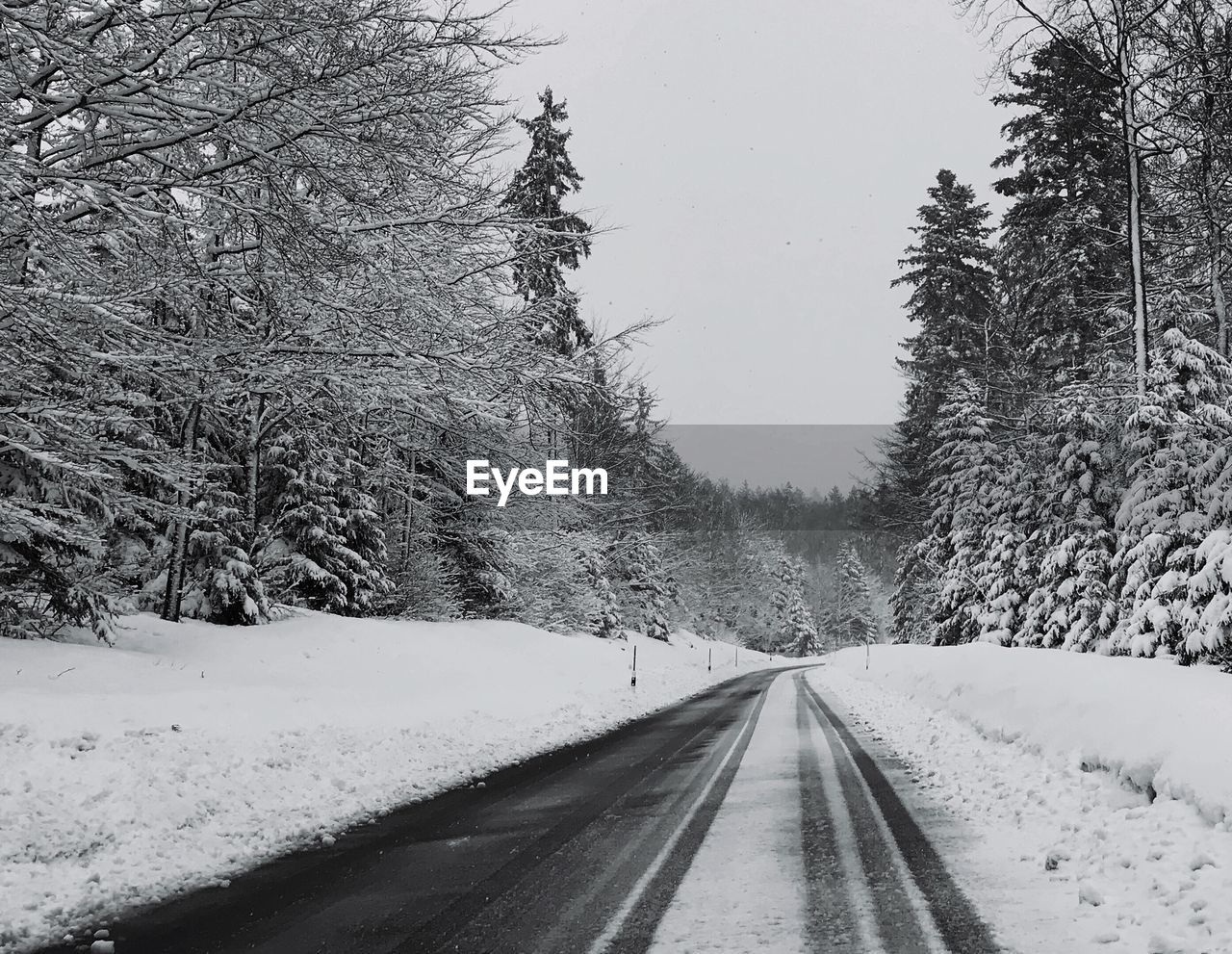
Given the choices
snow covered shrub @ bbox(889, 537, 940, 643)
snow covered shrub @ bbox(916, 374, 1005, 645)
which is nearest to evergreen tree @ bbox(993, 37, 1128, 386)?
snow covered shrub @ bbox(916, 374, 1005, 645)

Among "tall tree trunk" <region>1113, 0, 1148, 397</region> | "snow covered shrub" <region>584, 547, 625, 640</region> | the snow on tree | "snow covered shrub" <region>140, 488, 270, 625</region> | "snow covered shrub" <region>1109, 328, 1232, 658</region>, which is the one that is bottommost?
the snow on tree

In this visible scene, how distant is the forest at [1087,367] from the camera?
44.8 ft

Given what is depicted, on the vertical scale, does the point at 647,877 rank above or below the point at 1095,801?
below

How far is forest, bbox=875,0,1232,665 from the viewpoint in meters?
13.7

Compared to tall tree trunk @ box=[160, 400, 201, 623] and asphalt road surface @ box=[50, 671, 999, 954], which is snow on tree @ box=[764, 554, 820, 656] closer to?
tall tree trunk @ box=[160, 400, 201, 623]

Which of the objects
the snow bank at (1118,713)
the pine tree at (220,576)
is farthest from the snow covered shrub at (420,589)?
the snow bank at (1118,713)

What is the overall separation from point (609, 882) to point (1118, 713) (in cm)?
615

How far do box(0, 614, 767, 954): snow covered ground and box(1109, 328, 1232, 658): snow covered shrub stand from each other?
9.99 m

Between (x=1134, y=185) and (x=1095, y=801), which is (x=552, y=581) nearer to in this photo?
(x=1134, y=185)

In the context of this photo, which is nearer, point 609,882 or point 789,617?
point 609,882

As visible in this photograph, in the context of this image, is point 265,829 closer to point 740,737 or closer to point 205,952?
point 205,952

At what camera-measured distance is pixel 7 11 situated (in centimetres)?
478

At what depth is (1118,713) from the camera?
820 centimetres

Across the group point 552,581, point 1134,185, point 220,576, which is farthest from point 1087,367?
point 220,576
